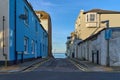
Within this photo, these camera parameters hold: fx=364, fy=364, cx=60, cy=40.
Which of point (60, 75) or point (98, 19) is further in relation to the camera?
point (98, 19)

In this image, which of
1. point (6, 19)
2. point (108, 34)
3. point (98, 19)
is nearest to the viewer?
point (6, 19)

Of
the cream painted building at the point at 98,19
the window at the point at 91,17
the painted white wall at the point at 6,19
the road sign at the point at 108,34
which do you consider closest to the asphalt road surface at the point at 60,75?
the painted white wall at the point at 6,19

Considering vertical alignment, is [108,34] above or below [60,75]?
above

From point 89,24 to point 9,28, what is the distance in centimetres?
3646

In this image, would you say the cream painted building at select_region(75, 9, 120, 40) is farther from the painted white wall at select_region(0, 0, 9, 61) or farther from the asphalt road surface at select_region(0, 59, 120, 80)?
the asphalt road surface at select_region(0, 59, 120, 80)

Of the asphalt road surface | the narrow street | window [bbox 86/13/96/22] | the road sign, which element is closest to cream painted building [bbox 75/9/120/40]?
window [bbox 86/13/96/22]

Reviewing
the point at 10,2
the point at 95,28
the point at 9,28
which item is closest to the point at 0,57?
the point at 9,28

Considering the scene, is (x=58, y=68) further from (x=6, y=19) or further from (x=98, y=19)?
(x=98, y=19)

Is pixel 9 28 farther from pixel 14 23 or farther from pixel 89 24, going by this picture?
pixel 89 24

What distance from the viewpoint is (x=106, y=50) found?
3388 centimetres

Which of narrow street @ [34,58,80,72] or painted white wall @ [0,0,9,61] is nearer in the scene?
narrow street @ [34,58,80,72]

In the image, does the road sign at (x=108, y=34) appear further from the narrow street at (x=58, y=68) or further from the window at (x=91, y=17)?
the window at (x=91, y=17)

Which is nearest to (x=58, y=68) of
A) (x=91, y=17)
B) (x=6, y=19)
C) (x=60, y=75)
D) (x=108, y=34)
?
(x=108, y=34)

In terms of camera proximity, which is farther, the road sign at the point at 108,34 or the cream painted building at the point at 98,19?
the cream painted building at the point at 98,19
